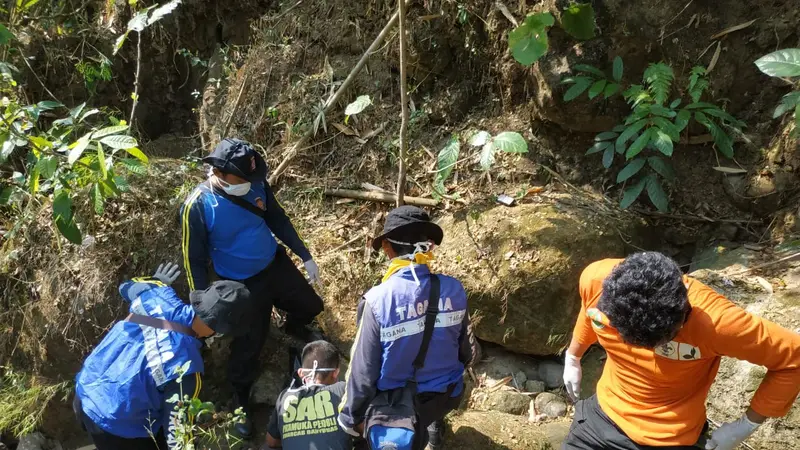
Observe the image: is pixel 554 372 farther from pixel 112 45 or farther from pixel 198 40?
pixel 112 45

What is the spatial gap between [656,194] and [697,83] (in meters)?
0.87

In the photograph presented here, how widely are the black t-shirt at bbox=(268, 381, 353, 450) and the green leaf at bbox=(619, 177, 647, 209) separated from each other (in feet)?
8.08

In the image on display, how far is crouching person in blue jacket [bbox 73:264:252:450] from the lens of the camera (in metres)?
2.87

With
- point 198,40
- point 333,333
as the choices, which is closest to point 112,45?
point 198,40

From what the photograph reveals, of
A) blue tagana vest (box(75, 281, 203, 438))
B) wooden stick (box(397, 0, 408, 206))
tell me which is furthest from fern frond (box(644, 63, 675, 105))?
blue tagana vest (box(75, 281, 203, 438))

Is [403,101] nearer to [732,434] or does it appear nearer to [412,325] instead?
[412,325]

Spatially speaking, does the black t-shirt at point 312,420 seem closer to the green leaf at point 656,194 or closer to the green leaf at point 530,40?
the green leaf at point 530,40

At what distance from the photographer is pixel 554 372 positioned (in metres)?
3.96

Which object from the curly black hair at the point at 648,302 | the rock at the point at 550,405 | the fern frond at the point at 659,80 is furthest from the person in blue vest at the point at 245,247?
the fern frond at the point at 659,80

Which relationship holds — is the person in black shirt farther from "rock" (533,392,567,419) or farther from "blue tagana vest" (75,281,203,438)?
"rock" (533,392,567,419)

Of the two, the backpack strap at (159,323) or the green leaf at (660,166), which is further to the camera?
the green leaf at (660,166)

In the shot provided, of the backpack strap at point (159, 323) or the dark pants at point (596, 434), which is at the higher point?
the backpack strap at point (159, 323)

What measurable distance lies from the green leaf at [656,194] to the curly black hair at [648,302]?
1.92m

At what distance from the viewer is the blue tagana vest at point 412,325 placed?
104 inches
